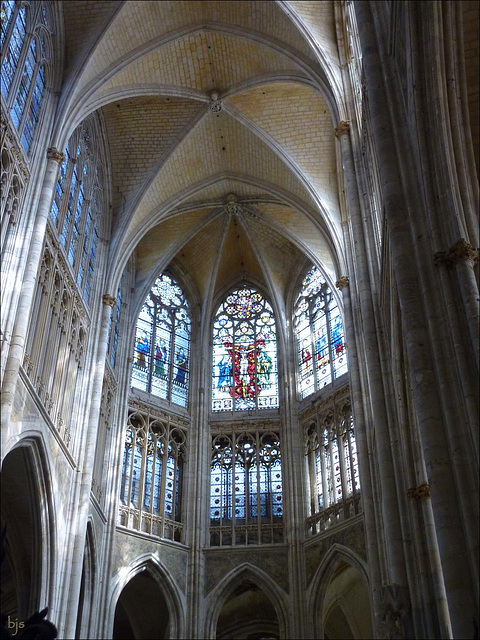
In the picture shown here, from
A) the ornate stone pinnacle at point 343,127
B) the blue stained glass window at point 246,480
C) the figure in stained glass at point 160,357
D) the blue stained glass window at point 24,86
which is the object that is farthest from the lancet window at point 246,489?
the blue stained glass window at point 24,86

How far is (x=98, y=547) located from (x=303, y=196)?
1043 centimetres

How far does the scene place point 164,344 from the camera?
23688 millimetres

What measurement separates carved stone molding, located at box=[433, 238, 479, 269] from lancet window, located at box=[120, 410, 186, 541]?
43.0 ft

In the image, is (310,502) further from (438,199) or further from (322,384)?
(438,199)

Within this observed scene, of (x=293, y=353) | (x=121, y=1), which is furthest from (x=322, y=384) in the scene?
(x=121, y=1)

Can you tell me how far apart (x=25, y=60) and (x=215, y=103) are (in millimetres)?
5851

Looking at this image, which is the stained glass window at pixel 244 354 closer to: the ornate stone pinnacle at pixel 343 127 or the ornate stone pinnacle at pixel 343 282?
the ornate stone pinnacle at pixel 343 282

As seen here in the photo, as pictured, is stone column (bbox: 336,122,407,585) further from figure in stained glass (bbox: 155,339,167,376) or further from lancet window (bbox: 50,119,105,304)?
figure in stained glass (bbox: 155,339,167,376)

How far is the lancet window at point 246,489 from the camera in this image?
2061 centimetres

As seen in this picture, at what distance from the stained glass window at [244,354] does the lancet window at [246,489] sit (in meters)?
1.18

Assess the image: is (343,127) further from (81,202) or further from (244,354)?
(244,354)

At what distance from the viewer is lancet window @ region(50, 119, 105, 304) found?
17344 millimetres

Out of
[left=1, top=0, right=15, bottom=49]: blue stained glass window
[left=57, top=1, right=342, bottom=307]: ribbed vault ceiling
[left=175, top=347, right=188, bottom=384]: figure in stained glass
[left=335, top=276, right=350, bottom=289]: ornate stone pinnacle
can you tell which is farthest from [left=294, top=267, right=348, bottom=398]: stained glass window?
[left=1, top=0, right=15, bottom=49]: blue stained glass window

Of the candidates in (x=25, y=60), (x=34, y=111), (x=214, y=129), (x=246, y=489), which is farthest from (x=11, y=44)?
(x=246, y=489)
